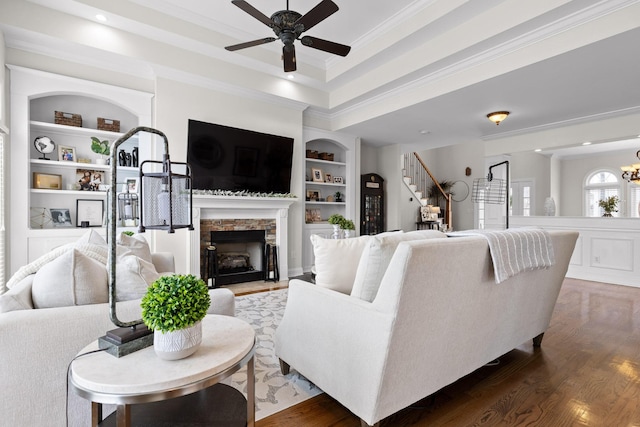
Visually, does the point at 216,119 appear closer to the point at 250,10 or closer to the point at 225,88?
the point at 225,88

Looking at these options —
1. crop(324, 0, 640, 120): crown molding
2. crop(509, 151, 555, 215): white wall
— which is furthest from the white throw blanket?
crop(509, 151, 555, 215): white wall

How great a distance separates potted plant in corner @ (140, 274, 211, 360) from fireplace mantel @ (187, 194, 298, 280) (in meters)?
3.42

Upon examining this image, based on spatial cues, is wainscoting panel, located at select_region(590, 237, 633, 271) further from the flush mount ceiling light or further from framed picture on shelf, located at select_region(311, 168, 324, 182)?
framed picture on shelf, located at select_region(311, 168, 324, 182)

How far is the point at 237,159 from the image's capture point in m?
4.74

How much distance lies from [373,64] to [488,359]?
3.93m

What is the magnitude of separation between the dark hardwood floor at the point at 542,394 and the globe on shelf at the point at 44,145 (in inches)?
155

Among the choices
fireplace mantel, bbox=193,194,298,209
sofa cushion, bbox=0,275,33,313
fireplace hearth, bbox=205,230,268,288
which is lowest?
fireplace hearth, bbox=205,230,268,288

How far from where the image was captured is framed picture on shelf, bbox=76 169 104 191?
3986 millimetres

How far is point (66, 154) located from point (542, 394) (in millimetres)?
5086

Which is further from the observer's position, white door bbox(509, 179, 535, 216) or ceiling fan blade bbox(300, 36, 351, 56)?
white door bbox(509, 179, 535, 216)

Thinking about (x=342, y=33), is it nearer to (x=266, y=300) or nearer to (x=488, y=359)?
(x=266, y=300)

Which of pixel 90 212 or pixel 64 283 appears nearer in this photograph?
pixel 64 283

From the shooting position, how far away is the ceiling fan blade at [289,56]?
3.01m

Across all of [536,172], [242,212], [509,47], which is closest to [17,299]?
[242,212]
